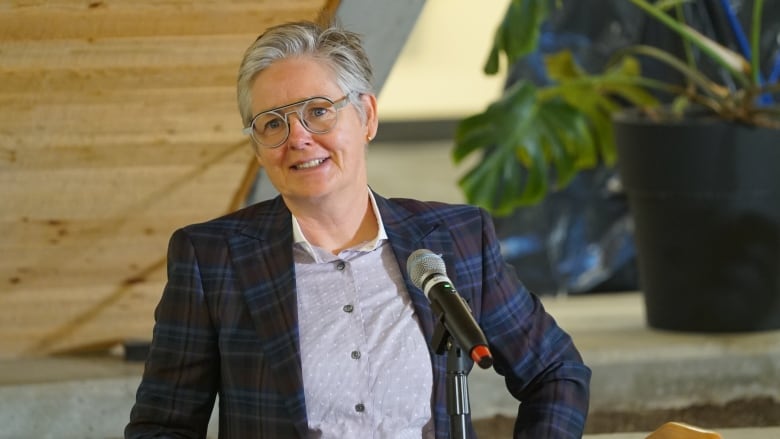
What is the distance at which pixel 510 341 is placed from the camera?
1984 mm

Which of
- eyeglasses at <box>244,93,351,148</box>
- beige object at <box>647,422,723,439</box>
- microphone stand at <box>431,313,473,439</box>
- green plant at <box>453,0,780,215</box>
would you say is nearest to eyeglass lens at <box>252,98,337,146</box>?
eyeglasses at <box>244,93,351,148</box>

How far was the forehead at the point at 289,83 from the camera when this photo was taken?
186 cm

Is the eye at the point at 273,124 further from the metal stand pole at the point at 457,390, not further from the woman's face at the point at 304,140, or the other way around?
the metal stand pole at the point at 457,390

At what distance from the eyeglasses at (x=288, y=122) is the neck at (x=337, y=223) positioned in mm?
121

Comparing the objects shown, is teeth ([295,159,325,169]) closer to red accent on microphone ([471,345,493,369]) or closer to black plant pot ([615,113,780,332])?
red accent on microphone ([471,345,493,369])

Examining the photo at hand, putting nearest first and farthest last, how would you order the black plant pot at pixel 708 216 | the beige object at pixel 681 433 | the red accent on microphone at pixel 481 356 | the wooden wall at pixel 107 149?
the red accent on microphone at pixel 481 356
the beige object at pixel 681 433
the wooden wall at pixel 107 149
the black plant pot at pixel 708 216

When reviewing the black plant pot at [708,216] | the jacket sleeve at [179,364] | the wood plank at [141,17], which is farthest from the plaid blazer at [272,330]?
the black plant pot at [708,216]

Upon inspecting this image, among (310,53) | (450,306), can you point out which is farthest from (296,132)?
(450,306)

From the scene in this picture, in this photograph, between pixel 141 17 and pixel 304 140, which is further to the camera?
pixel 141 17

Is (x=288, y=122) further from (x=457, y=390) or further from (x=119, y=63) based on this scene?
(x=119, y=63)

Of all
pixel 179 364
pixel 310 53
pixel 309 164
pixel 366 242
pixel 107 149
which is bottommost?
pixel 107 149

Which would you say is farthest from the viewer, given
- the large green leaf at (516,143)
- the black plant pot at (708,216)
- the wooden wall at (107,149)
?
the large green leaf at (516,143)

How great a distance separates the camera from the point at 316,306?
1.93 meters

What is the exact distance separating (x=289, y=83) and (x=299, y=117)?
0.17 feet
